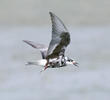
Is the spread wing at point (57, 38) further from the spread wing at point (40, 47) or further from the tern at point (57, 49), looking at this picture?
the spread wing at point (40, 47)

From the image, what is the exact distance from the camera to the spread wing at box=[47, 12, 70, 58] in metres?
26.4

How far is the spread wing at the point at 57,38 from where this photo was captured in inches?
1039

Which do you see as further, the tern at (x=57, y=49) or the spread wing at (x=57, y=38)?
the tern at (x=57, y=49)

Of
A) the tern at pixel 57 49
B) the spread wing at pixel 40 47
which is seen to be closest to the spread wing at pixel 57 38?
the tern at pixel 57 49

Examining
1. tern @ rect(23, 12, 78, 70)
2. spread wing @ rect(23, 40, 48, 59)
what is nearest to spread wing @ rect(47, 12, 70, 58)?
tern @ rect(23, 12, 78, 70)

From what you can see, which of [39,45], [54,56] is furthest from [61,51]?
[39,45]

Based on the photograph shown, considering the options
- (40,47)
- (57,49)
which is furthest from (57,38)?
(40,47)

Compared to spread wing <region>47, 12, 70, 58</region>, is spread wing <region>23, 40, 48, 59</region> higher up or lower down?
lower down

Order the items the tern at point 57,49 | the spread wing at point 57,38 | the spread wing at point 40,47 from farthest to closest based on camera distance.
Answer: the spread wing at point 40,47 → the tern at point 57,49 → the spread wing at point 57,38

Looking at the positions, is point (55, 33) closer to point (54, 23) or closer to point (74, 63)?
point (54, 23)

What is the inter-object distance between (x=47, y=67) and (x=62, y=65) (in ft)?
1.74

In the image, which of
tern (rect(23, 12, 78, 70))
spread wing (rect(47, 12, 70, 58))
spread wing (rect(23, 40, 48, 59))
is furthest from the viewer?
spread wing (rect(23, 40, 48, 59))

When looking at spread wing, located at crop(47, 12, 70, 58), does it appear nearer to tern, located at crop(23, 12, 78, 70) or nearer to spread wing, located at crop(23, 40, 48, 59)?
tern, located at crop(23, 12, 78, 70)

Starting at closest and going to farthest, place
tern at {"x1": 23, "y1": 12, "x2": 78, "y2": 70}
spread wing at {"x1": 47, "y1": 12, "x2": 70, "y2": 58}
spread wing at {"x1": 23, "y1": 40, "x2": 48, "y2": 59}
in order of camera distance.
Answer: spread wing at {"x1": 47, "y1": 12, "x2": 70, "y2": 58} < tern at {"x1": 23, "y1": 12, "x2": 78, "y2": 70} < spread wing at {"x1": 23, "y1": 40, "x2": 48, "y2": 59}
